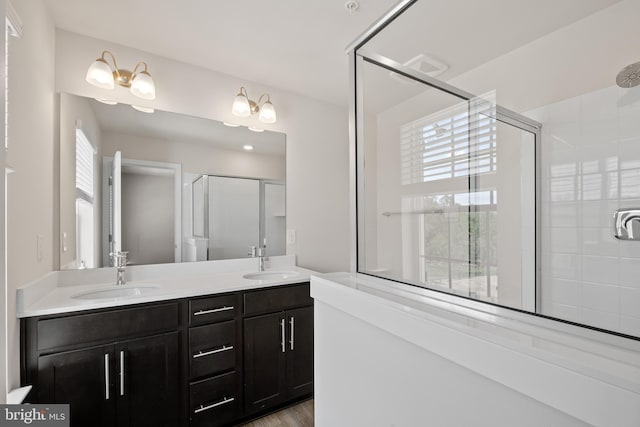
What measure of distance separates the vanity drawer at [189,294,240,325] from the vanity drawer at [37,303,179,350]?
9 centimetres

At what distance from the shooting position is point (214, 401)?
177 cm

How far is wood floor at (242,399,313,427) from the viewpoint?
74.3 inches

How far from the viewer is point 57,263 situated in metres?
1.73

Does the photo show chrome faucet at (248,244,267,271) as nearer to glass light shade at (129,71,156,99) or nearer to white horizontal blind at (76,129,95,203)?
white horizontal blind at (76,129,95,203)

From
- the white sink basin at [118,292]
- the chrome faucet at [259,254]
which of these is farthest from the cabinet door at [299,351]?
the white sink basin at [118,292]

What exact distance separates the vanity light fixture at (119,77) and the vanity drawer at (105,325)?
1338 millimetres

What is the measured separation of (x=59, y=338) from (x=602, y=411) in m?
1.86

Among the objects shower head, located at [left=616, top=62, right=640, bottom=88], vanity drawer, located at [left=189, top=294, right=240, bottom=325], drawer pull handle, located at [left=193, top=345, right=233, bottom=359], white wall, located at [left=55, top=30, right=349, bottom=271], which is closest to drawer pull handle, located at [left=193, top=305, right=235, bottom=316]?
vanity drawer, located at [left=189, top=294, right=240, bottom=325]

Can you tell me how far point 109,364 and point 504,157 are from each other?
1934mm

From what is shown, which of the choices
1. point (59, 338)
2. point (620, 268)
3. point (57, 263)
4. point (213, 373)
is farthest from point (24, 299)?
point (620, 268)

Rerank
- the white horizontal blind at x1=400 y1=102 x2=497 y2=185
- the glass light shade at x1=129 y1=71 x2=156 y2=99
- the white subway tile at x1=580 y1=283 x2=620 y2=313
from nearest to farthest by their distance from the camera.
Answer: the white subway tile at x1=580 y1=283 x2=620 y2=313 < the white horizontal blind at x1=400 y1=102 x2=497 y2=185 < the glass light shade at x1=129 y1=71 x2=156 y2=99

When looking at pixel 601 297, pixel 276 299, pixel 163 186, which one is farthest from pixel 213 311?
pixel 601 297

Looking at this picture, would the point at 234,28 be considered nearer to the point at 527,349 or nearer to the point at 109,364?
the point at 109,364

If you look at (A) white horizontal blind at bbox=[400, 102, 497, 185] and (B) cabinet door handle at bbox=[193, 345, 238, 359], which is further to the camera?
(B) cabinet door handle at bbox=[193, 345, 238, 359]
